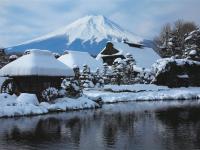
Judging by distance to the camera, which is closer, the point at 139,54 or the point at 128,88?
the point at 128,88

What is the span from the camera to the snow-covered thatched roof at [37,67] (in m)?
36.5

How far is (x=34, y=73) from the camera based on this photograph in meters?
36.2

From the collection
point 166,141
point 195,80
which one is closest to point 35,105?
point 166,141

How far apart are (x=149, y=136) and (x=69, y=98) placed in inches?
798

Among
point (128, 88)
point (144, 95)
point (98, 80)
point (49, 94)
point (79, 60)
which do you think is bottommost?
point (144, 95)

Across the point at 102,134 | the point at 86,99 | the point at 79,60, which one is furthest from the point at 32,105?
the point at 79,60

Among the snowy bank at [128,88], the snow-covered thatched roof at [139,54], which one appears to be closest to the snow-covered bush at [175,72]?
the snowy bank at [128,88]

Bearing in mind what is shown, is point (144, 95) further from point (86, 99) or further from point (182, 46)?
point (182, 46)

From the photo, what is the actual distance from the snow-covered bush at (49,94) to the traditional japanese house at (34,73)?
1.42m

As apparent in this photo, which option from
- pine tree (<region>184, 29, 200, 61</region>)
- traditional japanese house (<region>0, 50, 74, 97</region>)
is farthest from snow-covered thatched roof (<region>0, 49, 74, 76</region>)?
pine tree (<region>184, 29, 200, 61</region>)

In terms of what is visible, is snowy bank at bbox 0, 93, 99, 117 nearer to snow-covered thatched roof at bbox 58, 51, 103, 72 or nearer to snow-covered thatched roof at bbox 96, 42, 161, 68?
snow-covered thatched roof at bbox 58, 51, 103, 72

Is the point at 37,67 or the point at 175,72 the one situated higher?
the point at 175,72

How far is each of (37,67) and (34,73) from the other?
0.74 metres

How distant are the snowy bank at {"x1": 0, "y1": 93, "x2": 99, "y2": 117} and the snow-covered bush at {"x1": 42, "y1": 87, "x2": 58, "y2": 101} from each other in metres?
0.55
